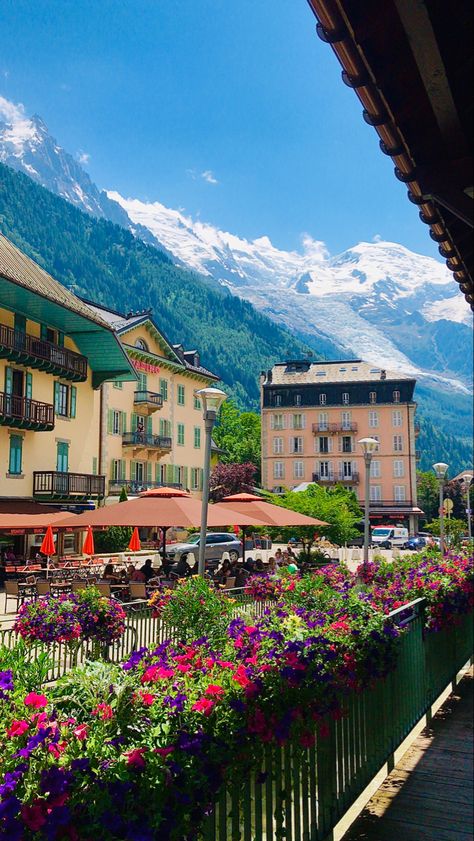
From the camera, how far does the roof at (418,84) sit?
3.79 metres

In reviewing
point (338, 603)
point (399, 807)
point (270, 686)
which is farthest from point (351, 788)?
point (270, 686)

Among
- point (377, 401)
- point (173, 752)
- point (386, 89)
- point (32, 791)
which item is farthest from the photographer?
point (377, 401)

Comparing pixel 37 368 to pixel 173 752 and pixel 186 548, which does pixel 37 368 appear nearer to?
pixel 186 548

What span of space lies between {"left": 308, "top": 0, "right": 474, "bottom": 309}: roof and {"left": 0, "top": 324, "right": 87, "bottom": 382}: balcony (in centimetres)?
2194

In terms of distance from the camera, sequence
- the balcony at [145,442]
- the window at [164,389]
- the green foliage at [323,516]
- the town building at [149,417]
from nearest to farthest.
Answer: the green foliage at [323,516], the town building at [149,417], the balcony at [145,442], the window at [164,389]

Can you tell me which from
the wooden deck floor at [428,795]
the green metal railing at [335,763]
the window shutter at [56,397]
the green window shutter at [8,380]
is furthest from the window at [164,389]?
the wooden deck floor at [428,795]

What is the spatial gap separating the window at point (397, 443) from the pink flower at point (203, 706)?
6472 cm

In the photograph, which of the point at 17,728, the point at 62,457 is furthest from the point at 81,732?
the point at 62,457

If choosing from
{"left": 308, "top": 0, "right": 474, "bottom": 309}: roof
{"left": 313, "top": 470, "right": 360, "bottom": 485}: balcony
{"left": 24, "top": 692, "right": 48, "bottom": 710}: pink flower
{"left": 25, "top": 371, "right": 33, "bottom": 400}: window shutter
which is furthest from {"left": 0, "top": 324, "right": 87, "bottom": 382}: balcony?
{"left": 313, "top": 470, "right": 360, "bottom": 485}: balcony

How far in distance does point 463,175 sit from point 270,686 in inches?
166

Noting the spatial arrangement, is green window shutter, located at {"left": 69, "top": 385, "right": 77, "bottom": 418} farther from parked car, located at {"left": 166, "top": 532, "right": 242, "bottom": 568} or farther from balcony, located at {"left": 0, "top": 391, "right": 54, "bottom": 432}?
parked car, located at {"left": 166, "top": 532, "right": 242, "bottom": 568}

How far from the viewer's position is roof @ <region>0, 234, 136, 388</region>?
1016 inches

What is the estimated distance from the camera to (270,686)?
3436 millimetres

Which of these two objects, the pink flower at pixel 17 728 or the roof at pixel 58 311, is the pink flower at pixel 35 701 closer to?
the pink flower at pixel 17 728
